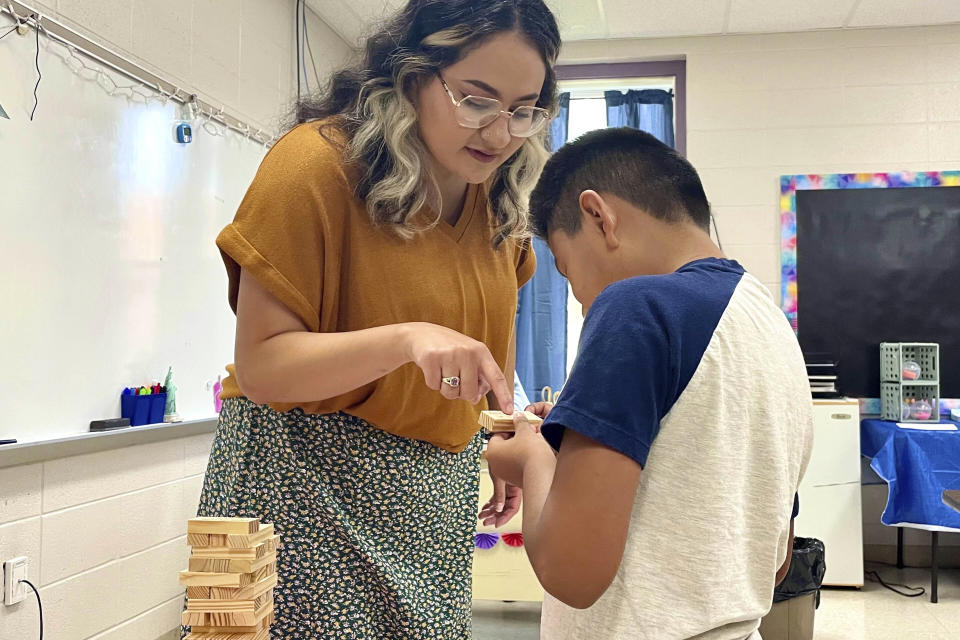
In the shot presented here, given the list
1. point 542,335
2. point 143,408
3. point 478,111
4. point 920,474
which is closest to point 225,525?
point 478,111

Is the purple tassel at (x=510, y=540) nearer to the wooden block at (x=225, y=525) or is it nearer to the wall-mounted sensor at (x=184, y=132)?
the wall-mounted sensor at (x=184, y=132)

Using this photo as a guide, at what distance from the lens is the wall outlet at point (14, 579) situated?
7.27 ft

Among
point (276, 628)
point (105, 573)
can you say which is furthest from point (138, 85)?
point (276, 628)

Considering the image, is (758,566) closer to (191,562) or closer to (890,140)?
(191,562)

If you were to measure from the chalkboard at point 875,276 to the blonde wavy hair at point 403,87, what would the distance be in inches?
159

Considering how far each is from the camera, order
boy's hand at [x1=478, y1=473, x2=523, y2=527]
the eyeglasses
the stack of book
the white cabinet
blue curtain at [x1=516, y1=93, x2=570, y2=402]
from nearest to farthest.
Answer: the eyeglasses, boy's hand at [x1=478, y1=473, x2=523, y2=527], the white cabinet, the stack of book, blue curtain at [x1=516, y1=93, x2=570, y2=402]

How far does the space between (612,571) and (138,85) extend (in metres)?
2.63

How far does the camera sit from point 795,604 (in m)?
3.00

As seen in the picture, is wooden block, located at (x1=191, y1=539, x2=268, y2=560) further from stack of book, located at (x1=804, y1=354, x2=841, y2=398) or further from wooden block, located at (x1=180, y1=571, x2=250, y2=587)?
stack of book, located at (x1=804, y1=354, x2=841, y2=398)

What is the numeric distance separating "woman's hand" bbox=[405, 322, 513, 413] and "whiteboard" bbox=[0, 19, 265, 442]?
1771 mm

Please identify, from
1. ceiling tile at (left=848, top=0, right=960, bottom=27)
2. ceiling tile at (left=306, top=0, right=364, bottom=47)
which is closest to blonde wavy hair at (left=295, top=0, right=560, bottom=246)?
ceiling tile at (left=306, top=0, right=364, bottom=47)

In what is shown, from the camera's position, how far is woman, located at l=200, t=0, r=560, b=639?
1.00 m

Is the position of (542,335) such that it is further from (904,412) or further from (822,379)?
(904,412)

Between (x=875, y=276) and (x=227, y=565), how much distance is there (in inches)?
184
